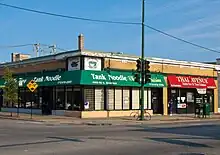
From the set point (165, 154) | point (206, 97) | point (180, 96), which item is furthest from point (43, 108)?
point (165, 154)

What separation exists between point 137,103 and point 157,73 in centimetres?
395

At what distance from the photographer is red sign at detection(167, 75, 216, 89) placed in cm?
4344

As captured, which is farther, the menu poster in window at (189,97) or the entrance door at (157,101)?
the menu poster in window at (189,97)

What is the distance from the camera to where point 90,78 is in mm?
35969

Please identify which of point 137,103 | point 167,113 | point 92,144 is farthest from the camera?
point 167,113

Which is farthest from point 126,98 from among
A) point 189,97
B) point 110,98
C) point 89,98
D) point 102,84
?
point 189,97

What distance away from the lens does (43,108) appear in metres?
40.8

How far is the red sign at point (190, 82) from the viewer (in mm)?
43438

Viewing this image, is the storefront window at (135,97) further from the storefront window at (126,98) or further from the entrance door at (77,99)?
the entrance door at (77,99)

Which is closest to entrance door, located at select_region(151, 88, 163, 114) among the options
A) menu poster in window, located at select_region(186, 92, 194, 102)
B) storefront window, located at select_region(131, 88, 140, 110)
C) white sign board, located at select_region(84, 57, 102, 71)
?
storefront window, located at select_region(131, 88, 140, 110)

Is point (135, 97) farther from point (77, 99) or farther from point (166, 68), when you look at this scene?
point (77, 99)

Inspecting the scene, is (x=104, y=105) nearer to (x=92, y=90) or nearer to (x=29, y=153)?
(x=92, y=90)

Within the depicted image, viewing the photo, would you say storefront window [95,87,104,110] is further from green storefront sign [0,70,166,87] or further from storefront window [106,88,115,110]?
green storefront sign [0,70,166,87]

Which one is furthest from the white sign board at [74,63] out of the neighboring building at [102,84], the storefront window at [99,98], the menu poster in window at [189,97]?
the menu poster in window at [189,97]
